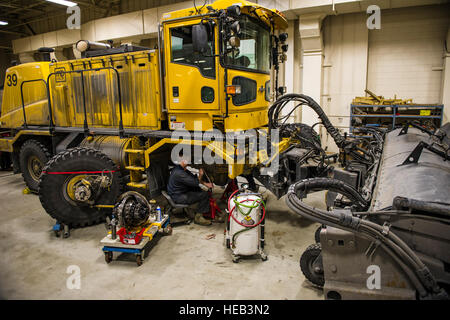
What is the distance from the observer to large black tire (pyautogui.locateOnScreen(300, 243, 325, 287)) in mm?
3187

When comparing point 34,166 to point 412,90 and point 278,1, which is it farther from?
point 412,90

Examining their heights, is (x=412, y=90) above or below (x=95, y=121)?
above

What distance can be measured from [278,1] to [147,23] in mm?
4769

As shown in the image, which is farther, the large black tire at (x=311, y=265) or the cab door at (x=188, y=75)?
the cab door at (x=188, y=75)

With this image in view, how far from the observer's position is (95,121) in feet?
19.6

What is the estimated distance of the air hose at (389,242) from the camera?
223 centimetres

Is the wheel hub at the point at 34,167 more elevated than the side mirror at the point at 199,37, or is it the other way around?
the side mirror at the point at 199,37

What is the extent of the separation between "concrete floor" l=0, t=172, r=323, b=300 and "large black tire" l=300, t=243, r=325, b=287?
0.09 metres

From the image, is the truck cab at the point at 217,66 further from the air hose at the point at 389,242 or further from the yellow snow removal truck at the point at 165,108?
the air hose at the point at 389,242

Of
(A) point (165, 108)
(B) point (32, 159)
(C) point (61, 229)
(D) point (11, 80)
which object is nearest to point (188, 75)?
(A) point (165, 108)

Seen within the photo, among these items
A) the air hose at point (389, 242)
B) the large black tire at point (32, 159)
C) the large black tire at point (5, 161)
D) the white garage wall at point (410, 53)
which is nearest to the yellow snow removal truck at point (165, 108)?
the large black tire at point (32, 159)

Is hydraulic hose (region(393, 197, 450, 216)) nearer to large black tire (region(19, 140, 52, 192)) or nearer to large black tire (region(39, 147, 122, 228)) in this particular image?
large black tire (region(39, 147, 122, 228))

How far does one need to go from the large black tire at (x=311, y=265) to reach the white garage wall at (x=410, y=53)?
775cm

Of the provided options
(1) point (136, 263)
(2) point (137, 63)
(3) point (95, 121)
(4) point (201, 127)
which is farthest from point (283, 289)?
(3) point (95, 121)
